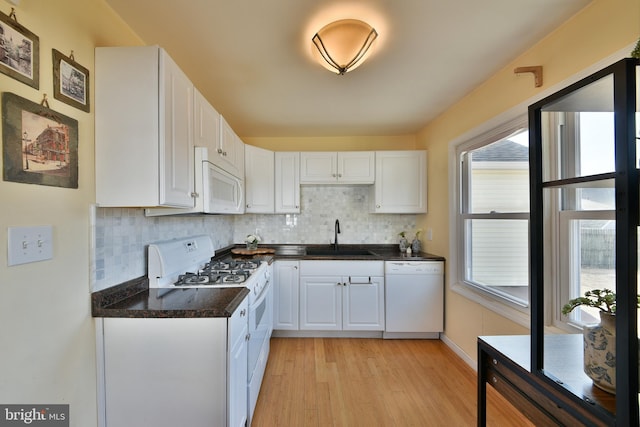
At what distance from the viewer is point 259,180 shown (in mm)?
3053

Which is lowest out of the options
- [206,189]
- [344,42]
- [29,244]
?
[29,244]

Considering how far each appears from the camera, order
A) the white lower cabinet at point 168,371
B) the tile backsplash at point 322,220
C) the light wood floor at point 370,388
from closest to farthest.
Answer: the white lower cabinet at point 168,371 → the light wood floor at point 370,388 → the tile backsplash at point 322,220

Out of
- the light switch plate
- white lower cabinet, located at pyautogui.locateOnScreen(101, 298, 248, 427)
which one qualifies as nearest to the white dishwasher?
white lower cabinet, located at pyautogui.locateOnScreen(101, 298, 248, 427)

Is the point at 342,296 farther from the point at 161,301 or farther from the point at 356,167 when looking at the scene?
the point at 161,301

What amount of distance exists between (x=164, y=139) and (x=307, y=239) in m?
2.35

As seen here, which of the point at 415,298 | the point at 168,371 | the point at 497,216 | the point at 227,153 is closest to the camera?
the point at 168,371

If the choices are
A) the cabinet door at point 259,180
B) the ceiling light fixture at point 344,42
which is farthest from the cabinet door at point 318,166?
the ceiling light fixture at point 344,42

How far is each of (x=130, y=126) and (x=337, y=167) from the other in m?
2.22

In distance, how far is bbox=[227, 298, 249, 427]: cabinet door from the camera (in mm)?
1203

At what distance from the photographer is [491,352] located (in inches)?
42.4

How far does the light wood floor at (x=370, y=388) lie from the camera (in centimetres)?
170

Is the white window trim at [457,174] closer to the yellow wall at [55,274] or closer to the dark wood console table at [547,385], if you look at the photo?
the dark wood console table at [547,385]

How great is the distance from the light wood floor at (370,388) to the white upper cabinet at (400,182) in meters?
1.50

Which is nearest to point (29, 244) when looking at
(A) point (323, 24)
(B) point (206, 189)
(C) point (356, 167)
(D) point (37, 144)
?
(D) point (37, 144)
